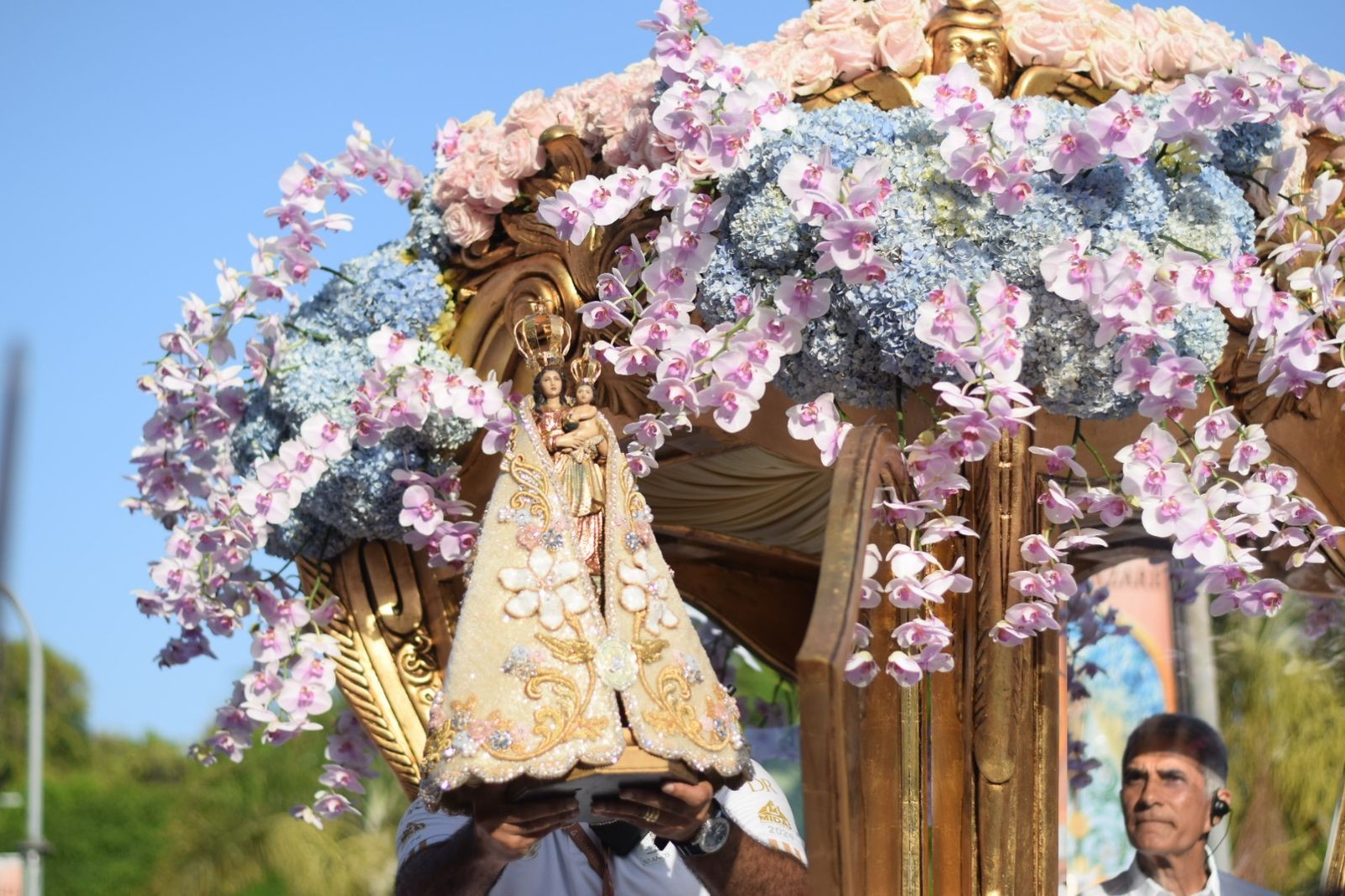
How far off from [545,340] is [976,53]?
84 centimetres

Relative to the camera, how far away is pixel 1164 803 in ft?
13.9

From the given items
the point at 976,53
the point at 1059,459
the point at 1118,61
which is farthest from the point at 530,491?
the point at 1118,61

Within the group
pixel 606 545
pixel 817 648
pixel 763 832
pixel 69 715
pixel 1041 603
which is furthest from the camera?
pixel 69 715

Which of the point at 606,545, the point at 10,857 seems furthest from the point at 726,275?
the point at 10,857

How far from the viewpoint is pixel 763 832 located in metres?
3.22

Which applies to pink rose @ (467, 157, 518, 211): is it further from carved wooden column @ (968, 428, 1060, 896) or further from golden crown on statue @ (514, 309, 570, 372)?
carved wooden column @ (968, 428, 1060, 896)

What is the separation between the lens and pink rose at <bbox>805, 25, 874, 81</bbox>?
3090 mm

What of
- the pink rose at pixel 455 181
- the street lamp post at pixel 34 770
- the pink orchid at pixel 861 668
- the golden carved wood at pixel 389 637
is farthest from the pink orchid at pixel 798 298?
the street lamp post at pixel 34 770

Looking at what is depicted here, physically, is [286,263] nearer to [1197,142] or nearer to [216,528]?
[216,528]

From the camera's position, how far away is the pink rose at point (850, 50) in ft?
10.1

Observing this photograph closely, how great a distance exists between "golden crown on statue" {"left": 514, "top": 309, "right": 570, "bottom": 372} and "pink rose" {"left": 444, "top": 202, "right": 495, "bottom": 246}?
0.56 meters

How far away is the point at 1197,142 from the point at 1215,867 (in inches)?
72.9

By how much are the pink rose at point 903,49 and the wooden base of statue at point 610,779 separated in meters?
1.20

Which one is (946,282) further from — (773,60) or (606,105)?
(606,105)
